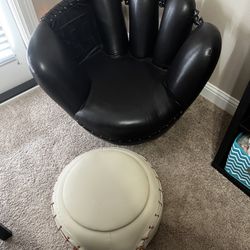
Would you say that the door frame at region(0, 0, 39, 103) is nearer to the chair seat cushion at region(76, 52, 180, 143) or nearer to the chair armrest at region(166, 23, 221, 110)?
the chair seat cushion at region(76, 52, 180, 143)

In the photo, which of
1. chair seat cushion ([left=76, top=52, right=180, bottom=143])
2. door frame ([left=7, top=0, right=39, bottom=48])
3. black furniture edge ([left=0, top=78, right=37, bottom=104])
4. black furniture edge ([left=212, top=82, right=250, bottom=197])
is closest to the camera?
black furniture edge ([left=212, top=82, right=250, bottom=197])

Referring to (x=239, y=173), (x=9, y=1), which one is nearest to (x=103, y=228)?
(x=239, y=173)

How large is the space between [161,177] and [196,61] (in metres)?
0.62

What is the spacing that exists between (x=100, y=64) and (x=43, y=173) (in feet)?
2.17

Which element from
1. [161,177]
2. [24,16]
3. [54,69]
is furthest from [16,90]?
[161,177]

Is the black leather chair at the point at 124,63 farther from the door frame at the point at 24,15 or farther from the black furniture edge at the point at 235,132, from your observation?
the door frame at the point at 24,15

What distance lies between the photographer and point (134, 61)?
130cm

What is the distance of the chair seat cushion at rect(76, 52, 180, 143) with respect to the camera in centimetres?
107

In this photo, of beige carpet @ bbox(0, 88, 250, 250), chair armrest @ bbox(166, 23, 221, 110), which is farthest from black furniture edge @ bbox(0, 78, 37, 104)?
chair armrest @ bbox(166, 23, 221, 110)

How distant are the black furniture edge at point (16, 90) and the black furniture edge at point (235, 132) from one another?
4.36 ft

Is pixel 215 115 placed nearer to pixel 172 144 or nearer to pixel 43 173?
pixel 172 144

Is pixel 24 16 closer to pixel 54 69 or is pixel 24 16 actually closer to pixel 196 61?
pixel 54 69

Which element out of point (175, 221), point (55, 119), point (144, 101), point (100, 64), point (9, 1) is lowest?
point (175, 221)

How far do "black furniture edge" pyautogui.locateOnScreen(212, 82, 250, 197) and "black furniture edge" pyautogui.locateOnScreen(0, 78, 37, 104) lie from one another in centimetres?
133
